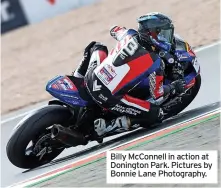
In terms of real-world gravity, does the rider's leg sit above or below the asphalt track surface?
above

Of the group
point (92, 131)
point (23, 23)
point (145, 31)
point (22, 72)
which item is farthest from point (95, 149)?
point (23, 23)

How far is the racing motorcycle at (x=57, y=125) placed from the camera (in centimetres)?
636

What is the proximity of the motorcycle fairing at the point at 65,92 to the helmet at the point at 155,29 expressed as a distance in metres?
0.95

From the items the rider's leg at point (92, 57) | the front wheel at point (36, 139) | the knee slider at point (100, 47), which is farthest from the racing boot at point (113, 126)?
the knee slider at point (100, 47)

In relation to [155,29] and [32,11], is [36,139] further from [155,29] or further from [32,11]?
[32,11]

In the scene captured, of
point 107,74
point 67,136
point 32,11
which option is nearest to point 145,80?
point 107,74

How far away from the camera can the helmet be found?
6.74 metres

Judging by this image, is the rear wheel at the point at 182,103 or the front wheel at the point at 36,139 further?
the rear wheel at the point at 182,103

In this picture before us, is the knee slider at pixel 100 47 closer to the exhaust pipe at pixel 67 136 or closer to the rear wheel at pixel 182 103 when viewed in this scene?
the rear wheel at pixel 182 103

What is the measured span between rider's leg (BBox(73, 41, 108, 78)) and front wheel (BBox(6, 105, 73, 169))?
2.29 feet

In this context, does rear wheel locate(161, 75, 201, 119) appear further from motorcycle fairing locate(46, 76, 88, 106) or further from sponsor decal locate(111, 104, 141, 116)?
motorcycle fairing locate(46, 76, 88, 106)

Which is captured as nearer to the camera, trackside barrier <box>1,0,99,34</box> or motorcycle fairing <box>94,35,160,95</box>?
motorcycle fairing <box>94,35,160,95</box>

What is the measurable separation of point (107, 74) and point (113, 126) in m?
0.60

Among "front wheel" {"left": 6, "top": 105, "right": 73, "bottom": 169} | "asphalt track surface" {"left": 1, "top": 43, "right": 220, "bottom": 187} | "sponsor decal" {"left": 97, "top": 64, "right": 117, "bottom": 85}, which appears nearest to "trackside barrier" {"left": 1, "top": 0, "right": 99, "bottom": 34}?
"asphalt track surface" {"left": 1, "top": 43, "right": 220, "bottom": 187}
